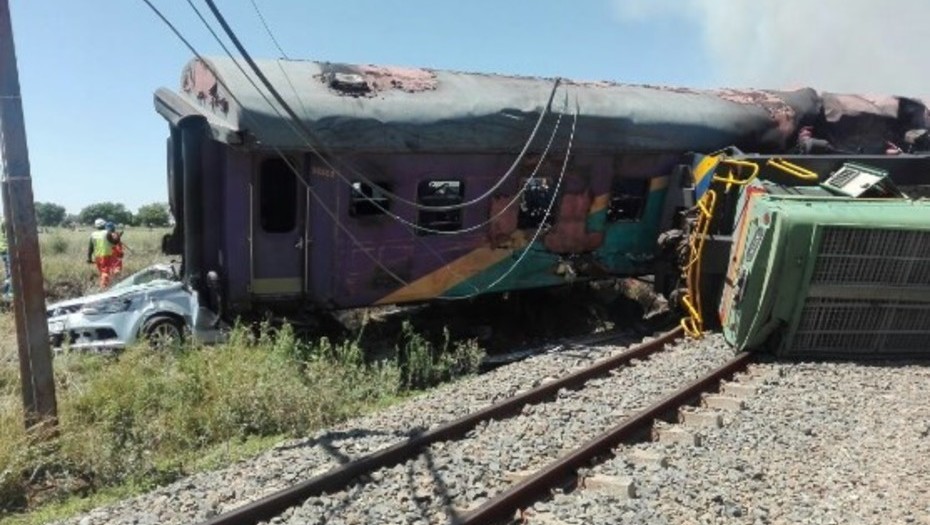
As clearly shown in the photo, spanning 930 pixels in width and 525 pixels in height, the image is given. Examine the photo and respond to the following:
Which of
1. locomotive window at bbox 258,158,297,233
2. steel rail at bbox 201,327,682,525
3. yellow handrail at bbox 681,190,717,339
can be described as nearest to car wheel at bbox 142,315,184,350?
locomotive window at bbox 258,158,297,233

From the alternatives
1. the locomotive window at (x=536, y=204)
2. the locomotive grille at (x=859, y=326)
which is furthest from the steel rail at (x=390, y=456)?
the locomotive window at (x=536, y=204)

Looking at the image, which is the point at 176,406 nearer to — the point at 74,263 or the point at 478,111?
the point at 478,111

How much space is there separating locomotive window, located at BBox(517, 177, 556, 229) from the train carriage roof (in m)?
0.61

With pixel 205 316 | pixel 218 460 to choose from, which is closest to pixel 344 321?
pixel 205 316

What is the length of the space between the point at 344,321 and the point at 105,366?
346 cm

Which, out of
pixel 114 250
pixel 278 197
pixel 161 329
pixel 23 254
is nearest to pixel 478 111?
pixel 278 197

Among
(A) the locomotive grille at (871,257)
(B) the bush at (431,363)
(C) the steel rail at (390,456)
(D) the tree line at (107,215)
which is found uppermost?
(A) the locomotive grille at (871,257)

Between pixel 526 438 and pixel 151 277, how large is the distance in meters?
6.11

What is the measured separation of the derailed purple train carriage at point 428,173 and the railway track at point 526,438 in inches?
105

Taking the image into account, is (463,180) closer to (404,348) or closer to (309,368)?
(404,348)

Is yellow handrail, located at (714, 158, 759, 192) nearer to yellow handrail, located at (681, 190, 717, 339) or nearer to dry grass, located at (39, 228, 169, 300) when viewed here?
yellow handrail, located at (681, 190, 717, 339)

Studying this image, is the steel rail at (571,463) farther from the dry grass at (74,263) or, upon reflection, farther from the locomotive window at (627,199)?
the dry grass at (74,263)

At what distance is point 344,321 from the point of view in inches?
→ 431

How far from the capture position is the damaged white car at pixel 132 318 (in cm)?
925
